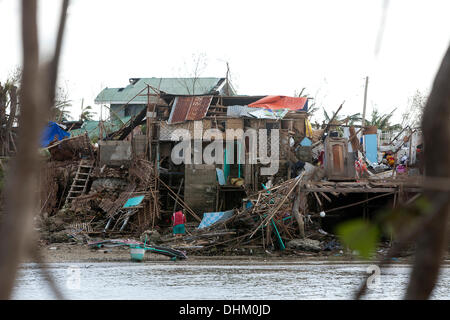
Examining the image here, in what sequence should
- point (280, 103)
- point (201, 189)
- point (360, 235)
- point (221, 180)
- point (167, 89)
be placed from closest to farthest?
point (360, 235) → point (221, 180) → point (201, 189) → point (280, 103) → point (167, 89)

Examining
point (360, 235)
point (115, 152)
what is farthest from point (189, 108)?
point (360, 235)

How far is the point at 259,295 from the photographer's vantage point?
9.02m

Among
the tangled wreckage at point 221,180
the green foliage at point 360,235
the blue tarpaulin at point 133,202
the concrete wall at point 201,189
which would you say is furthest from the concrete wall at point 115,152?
the green foliage at point 360,235

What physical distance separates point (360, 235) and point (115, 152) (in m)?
22.4

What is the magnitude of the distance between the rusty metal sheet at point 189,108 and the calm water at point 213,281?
9.56 metres

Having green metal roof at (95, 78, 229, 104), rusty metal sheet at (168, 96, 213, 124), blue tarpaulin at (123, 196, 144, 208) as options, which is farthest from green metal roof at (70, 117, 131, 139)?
blue tarpaulin at (123, 196, 144, 208)

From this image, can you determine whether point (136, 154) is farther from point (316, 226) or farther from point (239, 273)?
point (239, 273)

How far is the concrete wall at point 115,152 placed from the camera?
75.3ft

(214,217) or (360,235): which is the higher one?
(360,235)

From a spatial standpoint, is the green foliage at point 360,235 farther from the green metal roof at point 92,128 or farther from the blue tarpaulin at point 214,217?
the green metal roof at point 92,128

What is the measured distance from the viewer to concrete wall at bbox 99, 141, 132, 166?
23.0 m

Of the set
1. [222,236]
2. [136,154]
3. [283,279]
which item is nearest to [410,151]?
[222,236]

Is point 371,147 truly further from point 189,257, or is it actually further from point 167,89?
point 167,89

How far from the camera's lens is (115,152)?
23047 mm
